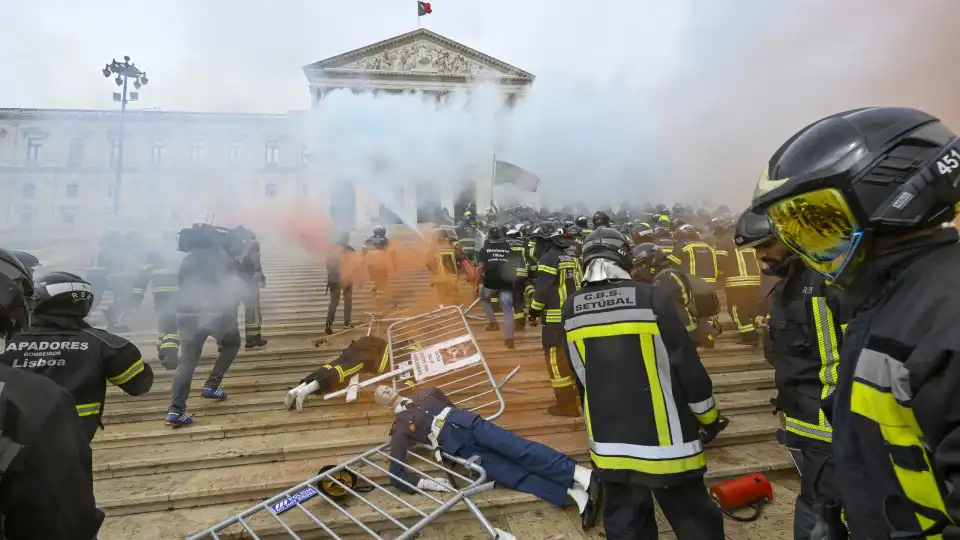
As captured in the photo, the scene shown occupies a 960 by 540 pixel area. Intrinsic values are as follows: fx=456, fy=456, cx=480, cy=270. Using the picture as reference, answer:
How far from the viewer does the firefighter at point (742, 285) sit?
714 centimetres

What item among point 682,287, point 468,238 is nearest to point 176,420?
point 682,287

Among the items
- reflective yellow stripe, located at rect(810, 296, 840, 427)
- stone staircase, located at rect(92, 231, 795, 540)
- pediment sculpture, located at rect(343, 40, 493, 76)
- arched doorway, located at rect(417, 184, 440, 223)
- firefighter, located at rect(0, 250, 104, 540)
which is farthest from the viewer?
pediment sculpture, located at rect(343, 40, 493, 76)

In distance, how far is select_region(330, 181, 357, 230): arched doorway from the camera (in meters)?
13.1

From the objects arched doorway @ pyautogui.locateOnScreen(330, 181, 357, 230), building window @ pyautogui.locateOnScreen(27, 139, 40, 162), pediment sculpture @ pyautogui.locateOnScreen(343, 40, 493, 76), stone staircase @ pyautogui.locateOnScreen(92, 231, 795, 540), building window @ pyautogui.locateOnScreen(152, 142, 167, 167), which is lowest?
stone staircase @ pyautogui.locateOnScreen(92, 231, 795, 540)

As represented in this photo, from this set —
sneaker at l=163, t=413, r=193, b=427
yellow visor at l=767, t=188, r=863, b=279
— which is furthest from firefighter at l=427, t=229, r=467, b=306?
yellow visor at l=767, t=188, r=863, b=279

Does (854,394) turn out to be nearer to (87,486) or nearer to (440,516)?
(87,486)

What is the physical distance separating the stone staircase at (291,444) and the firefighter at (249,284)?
1.08ft

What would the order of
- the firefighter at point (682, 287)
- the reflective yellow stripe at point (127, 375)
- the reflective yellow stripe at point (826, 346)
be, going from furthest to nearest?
the firefighter at point (682, 287) < the reflective yellow stripe at point (127, 375) < the reflective yellow stripe at point (826, 346)

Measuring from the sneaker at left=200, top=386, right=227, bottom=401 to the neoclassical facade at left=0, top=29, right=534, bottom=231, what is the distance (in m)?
6.55

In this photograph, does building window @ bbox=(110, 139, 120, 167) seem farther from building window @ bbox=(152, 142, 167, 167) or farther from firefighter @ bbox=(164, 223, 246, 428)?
firefighter @ bbox=(164, 223, 246, 428)

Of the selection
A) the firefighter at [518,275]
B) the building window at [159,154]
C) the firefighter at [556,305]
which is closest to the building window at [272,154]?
the building window at [159,154]

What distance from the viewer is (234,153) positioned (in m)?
10.7

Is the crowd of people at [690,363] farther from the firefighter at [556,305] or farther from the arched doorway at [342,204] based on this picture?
the arched doorway at [342,204]

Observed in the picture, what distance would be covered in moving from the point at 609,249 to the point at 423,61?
3049 cm
